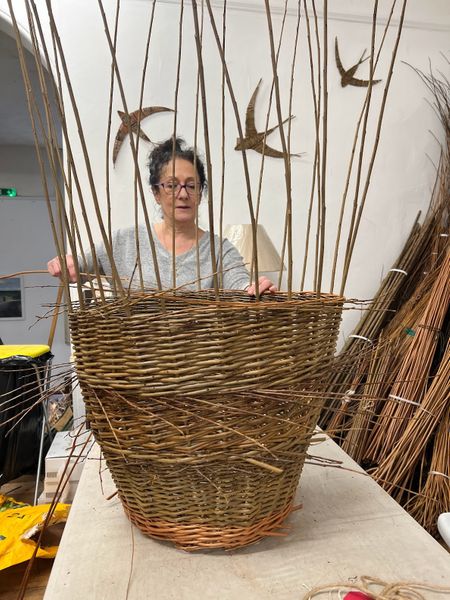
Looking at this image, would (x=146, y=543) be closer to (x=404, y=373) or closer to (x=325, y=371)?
(x=325, y=371)

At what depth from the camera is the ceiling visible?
92.7 inches

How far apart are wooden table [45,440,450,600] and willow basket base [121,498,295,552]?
0.04ft

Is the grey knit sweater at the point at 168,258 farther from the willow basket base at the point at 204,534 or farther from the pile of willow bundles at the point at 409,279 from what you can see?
the pile of willow bundles at the point at 409,279

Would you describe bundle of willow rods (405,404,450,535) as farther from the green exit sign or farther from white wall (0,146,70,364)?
the green exit sign

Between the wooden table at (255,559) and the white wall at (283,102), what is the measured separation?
1.30m

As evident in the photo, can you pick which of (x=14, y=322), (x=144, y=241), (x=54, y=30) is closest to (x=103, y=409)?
(x=54, y=30)

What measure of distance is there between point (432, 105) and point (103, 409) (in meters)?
2.00

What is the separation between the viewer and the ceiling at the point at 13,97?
2355mm

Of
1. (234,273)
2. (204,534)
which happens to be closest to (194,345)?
(204,534)

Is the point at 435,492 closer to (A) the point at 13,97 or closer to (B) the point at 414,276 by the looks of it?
(B) the point at 414,276

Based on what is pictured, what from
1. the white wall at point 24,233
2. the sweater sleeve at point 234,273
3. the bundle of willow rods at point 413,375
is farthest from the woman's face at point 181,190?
the white wall at point 24,233

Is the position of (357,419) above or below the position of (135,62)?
below

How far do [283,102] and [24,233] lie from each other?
9.51 ft

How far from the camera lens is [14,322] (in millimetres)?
3900
